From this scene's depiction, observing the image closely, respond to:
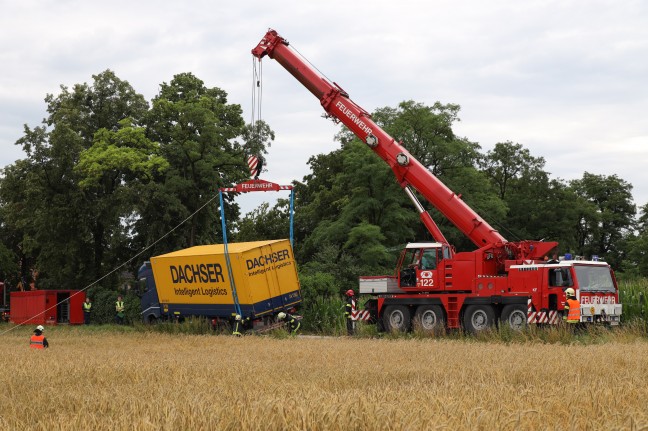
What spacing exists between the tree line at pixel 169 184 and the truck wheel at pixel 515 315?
17755mm

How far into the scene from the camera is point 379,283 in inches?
1067

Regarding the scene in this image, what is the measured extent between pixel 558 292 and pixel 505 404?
16834 mm

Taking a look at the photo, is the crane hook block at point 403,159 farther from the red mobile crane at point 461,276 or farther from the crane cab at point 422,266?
the crane cab at point 422,266

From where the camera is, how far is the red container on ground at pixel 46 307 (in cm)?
4212

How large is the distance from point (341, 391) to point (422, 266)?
18117 millimetres

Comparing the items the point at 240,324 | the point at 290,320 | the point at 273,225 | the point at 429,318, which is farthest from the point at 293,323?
the point at 273,225

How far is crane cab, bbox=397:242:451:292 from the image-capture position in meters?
25.9

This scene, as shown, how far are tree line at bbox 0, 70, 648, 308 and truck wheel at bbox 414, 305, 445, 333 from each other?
597 inches

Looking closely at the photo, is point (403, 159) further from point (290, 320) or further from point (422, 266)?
point (290, 320)

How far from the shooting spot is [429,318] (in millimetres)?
25812

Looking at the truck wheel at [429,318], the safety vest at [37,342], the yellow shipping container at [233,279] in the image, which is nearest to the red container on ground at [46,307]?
the yellow shipping container at [233,279]

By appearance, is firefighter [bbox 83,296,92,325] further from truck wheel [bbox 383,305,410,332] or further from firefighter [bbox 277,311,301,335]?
truck wheel [bbox 383,305,410,332]

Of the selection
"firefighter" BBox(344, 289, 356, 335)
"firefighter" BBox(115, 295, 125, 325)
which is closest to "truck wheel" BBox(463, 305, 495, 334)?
"firefighter" BBox(344, 289, 356, 335)

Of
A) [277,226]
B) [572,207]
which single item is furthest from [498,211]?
[277,226]
